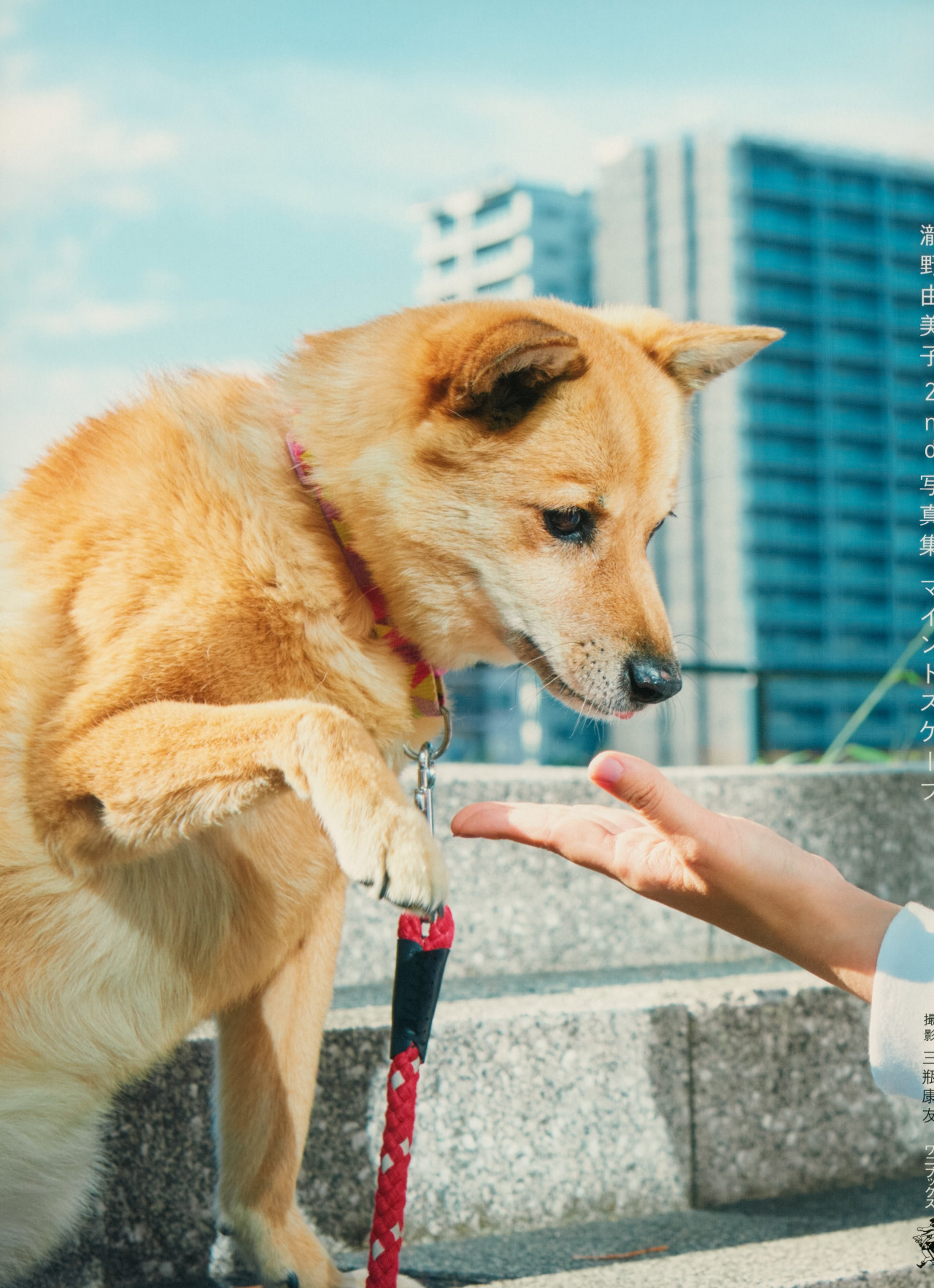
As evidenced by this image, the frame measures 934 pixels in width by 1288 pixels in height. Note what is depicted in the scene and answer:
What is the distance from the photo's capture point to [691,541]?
178 feet

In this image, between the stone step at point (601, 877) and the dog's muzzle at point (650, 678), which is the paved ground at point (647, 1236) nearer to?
the stone step at point (601, 877)

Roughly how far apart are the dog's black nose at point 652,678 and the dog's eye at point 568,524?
20 cm

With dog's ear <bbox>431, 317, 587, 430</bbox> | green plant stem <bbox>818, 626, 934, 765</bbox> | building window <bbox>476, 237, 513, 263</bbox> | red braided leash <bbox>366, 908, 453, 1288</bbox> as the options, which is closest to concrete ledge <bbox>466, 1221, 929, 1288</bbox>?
red braided leash <bbox>366, 908, 453, 1288</bbox>

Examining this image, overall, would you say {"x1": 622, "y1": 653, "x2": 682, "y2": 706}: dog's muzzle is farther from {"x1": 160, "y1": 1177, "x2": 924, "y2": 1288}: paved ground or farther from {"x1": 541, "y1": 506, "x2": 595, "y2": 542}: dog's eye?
{"x1": 160, "y1": 1177, "x2": 924, "y2": 1288}: paved ground

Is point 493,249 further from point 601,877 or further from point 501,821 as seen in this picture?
point 501,821

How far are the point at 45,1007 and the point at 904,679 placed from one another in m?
2.25

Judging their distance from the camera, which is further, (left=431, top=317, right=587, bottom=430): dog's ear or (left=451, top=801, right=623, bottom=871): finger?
(left=431, top=317, right=587, bottom=430): dog's ear

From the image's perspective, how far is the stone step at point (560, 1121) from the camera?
1.49 m

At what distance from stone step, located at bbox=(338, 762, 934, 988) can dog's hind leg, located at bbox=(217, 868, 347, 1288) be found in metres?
0.50

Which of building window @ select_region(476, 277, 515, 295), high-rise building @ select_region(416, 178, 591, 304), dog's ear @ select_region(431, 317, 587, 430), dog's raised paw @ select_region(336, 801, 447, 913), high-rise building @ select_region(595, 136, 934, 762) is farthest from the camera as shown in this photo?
building window @ select_region(476, 277, 515, 295)

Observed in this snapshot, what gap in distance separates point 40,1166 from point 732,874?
0.88 metres

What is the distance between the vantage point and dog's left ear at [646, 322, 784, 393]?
5.80ft

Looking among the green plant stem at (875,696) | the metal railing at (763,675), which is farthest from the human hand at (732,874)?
the metal railing at (763,675)

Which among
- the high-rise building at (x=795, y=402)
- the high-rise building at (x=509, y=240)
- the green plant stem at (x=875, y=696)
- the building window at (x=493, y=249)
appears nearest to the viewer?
the green plant stem at (x=875, y=696)
